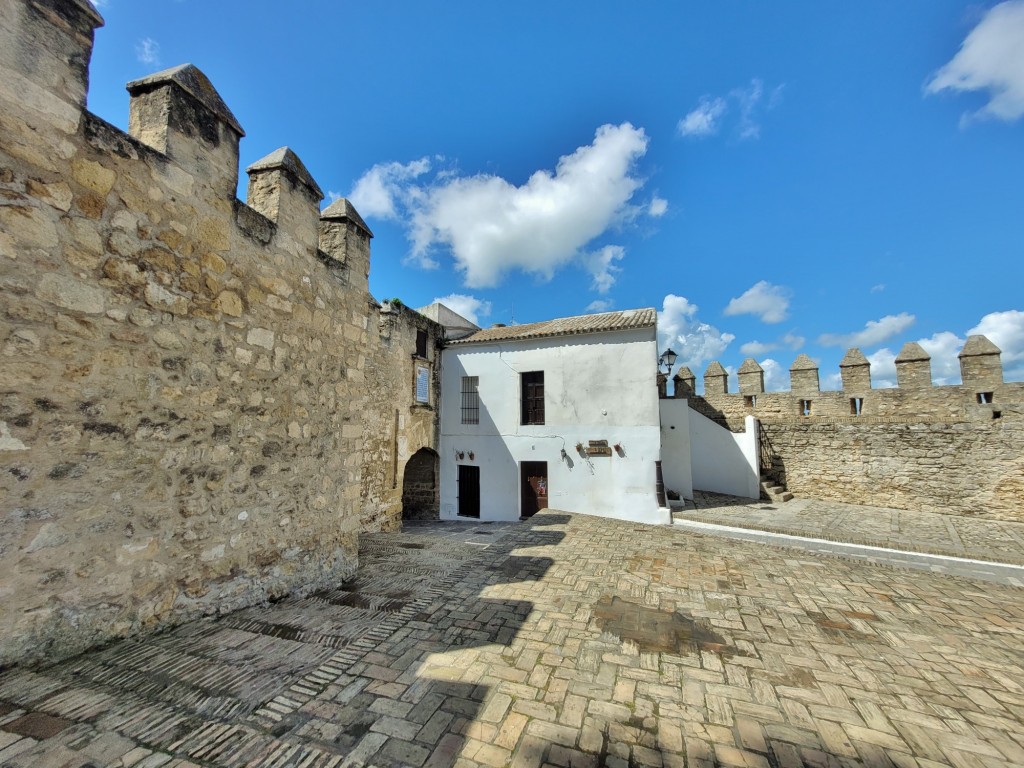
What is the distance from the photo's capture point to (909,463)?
11664 millimetres

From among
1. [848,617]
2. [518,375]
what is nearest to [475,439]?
[518,375]

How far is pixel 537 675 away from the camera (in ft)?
9.96

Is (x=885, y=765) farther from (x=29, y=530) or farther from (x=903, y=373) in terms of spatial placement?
(x=903, y=373)

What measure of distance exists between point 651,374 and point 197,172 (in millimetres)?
9910

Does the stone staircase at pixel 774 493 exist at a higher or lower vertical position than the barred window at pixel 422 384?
lower

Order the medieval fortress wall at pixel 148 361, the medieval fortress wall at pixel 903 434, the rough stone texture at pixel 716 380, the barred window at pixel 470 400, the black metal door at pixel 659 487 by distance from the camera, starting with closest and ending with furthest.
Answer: the medieval fortress wall at pixel 148 361
the black metal door at pixel 659 487
the medieval fortress wall at pixel 903 434
the barred window at pixel 470 400
the rough stone texture at pixel 716 380

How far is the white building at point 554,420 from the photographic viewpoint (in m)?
10.8

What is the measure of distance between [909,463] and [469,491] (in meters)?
13.1

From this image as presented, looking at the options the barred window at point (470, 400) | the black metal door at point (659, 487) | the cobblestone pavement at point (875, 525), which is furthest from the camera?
the barred window at point (470, 400)

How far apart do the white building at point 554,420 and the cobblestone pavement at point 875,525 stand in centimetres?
222

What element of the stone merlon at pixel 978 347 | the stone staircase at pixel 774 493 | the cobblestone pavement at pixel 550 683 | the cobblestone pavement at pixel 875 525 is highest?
the stone merlon at pixel 978 347

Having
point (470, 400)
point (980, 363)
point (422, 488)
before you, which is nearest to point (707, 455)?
point (980, 363)

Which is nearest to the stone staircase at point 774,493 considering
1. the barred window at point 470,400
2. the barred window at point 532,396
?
the barred window at point 532,396

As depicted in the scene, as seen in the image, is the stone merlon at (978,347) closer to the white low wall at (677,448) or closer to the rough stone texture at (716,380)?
the rough stone texture at (716,380)
